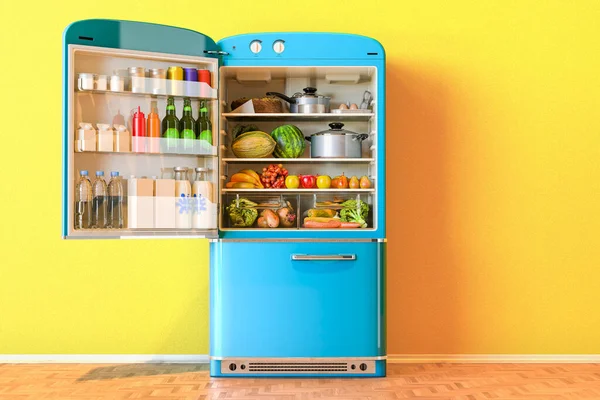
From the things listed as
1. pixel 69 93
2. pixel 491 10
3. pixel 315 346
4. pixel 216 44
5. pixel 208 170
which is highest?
pixel 491 10

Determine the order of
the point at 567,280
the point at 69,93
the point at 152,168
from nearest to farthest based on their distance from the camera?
1. the point at 69,93
2. the point at 152,168
3. the point at 567,280

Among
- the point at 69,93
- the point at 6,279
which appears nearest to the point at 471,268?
the point at 69,93

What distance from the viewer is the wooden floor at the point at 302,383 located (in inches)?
153

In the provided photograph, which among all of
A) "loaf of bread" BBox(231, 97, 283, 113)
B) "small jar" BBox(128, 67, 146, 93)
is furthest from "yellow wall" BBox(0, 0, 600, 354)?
"small jar" BBox(128, 67, 146, 93)

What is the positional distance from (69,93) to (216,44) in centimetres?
94

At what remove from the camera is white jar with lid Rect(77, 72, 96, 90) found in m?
3.92

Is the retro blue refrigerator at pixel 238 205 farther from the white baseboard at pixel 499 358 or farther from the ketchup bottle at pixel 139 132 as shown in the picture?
the white baseboard at pixel 499 358

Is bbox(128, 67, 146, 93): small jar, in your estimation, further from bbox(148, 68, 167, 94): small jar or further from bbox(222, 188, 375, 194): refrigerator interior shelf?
bbox(222, 188, 375, 194): refrigerator interior shelf

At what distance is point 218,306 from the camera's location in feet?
13.9

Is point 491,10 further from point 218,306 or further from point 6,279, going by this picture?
point 6,279

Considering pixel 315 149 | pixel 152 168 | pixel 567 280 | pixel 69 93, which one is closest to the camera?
pixel 69 93

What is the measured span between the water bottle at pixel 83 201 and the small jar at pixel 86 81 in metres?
0.47

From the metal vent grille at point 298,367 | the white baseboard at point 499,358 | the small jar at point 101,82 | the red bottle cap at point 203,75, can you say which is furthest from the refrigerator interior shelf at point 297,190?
the white baseboard at point 499,358

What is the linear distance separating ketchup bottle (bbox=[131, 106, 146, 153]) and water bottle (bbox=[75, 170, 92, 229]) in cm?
33
